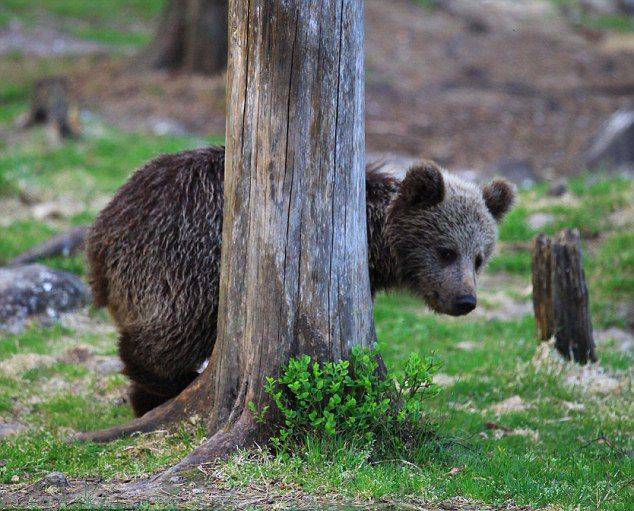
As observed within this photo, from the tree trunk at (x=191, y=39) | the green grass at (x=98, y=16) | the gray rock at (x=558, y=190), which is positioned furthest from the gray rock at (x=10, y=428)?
the green grass at (x=98, y=16)

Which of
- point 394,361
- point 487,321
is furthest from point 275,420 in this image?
point 487,321

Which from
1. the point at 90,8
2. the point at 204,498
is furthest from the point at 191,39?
the point at 204,498

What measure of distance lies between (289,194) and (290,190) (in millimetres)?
23

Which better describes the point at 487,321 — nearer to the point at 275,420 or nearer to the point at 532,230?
the point at 532,230

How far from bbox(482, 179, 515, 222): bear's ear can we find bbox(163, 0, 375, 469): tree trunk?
2081mm

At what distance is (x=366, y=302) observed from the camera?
5.02 meters

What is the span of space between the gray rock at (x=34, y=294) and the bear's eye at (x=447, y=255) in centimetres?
394

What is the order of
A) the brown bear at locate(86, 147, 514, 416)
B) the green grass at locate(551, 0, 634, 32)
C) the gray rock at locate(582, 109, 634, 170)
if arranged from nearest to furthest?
the brown bear at locate(86, 147, 514, 416) → the gray rock at locate(582, 109, 634, 170) → the green grass at locate(551, 0, 634, 32)

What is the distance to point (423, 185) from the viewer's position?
6184mm

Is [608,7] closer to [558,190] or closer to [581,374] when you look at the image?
[558,190]

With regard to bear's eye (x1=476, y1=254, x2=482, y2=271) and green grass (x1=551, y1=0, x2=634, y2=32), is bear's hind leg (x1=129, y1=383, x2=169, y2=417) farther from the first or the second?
green grass (x1=551, y1=0, x2=634, y2=32)

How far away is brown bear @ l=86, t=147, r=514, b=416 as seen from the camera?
5.72 meters

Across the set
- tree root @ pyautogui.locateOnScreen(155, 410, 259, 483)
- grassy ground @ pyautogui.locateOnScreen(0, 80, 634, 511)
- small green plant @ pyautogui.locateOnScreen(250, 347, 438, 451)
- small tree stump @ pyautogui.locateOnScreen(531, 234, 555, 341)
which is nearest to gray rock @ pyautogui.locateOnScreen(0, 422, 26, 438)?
grassy ground @ pyautogui.locateOnScreen(0, 80, 634, 511)

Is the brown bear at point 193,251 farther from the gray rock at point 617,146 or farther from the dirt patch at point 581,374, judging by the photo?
the gray rock at point 617,146
